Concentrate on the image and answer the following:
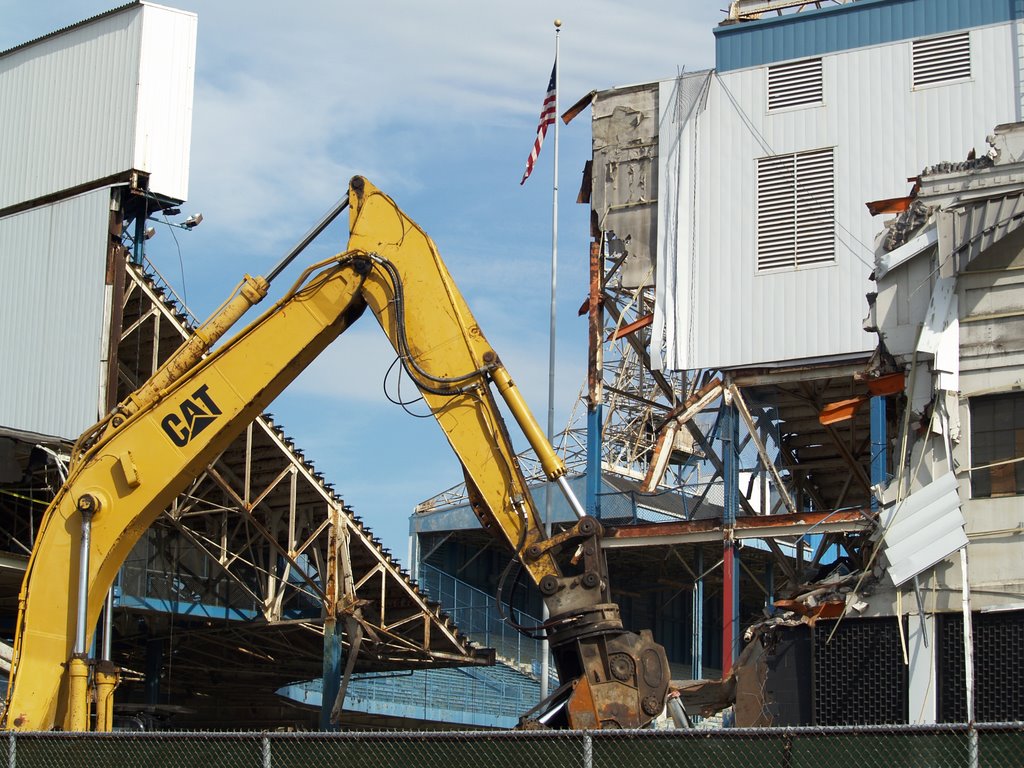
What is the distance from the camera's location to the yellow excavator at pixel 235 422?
17.8 meters

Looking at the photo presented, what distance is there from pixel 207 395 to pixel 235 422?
1.61 feet

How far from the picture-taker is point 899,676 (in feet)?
62.0

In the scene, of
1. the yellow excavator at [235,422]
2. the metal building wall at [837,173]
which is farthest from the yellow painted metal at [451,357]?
the metal building wall at [837,173]

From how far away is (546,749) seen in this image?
11.6 meters

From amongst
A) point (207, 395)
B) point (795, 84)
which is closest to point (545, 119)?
point (795, 84)

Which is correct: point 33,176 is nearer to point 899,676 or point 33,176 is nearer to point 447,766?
point 899,676

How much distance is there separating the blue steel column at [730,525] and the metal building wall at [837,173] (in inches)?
50.9

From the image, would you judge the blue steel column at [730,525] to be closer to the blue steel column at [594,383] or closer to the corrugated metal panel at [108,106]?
the blue steel column at [594,383]

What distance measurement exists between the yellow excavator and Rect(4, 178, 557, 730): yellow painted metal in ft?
0.06

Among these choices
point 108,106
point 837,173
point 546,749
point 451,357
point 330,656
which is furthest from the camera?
point 108,106

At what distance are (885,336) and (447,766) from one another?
10515mm

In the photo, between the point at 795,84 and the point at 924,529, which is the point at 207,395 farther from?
the point at 795,84

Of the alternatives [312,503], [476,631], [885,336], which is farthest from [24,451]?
[476,631]

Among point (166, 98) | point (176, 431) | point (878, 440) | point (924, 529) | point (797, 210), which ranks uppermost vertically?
point (166, 98)
